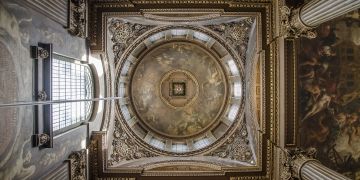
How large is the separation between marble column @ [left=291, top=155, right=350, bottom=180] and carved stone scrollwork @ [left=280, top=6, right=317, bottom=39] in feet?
14.6

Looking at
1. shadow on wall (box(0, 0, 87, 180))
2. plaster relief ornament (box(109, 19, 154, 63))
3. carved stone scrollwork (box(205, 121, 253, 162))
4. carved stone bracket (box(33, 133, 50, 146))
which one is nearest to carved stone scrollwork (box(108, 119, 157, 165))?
carved stone scrollwork (box(205, 121, 253, 162))

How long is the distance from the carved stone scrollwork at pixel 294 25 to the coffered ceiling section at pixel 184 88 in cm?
209

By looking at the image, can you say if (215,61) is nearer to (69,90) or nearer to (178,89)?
(178,89)

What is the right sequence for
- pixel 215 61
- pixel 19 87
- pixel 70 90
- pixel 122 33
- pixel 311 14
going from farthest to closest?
pixel 215 61 < pixel 122 33 < pixel 70 90 < pixel 311 14 < pixel 19 87

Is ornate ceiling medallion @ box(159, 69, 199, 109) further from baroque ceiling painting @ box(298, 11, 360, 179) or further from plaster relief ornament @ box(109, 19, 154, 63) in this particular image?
baroque ceiling painting @ box(298, 11, 360, 179)

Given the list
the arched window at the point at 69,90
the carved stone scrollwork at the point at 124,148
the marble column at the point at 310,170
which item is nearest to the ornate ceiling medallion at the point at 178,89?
the carved stone scrollwork at the point at 124,148

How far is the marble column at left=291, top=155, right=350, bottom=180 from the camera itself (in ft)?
32.0

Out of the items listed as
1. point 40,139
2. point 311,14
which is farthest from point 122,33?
point 311,14

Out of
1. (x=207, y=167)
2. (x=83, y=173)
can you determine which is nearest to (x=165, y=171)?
(x=207, y=167)

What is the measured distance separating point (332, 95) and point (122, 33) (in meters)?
10.2

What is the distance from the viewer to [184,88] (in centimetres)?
2173

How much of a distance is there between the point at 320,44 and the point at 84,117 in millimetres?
10456

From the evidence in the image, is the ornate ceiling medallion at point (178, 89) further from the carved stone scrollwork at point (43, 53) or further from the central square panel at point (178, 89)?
the carved stone scrollwork at point (43, 53)

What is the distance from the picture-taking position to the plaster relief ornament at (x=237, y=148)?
16156 mm
